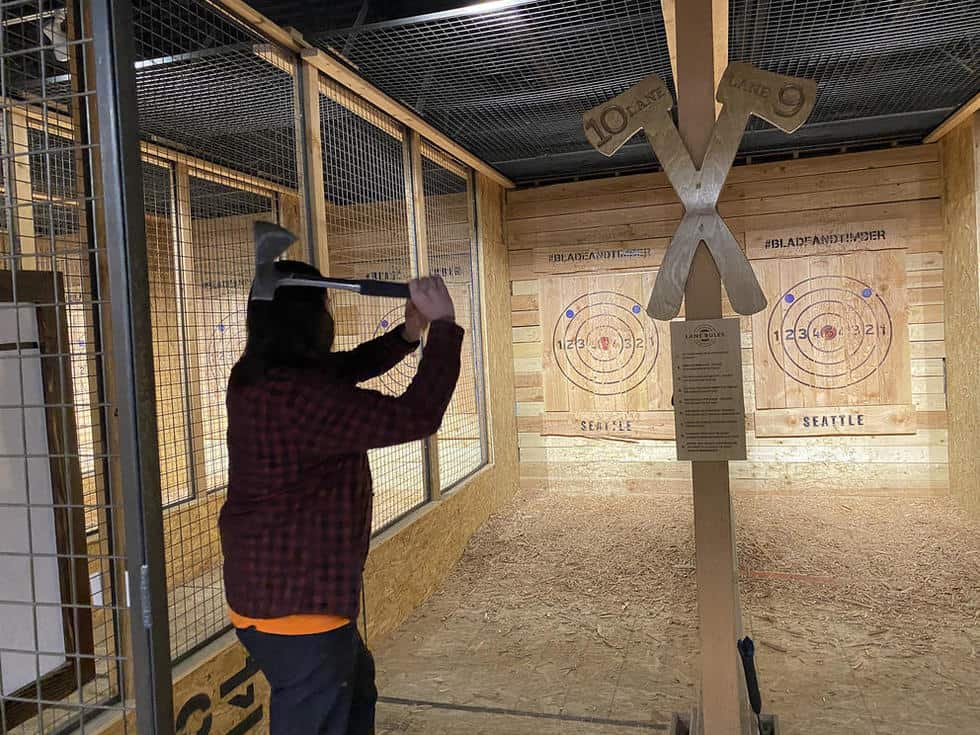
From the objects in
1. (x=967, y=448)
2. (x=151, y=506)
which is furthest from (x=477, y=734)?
(x=967, y=448)

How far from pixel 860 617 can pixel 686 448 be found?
182 centimetres

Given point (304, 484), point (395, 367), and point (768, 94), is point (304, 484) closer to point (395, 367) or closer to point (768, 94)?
point (768, 94)

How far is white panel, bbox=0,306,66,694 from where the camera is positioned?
49.4 inches

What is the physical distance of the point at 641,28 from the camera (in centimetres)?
259

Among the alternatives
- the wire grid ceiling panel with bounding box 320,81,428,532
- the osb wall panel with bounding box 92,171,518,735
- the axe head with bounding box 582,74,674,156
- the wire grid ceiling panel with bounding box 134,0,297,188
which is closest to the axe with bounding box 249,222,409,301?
the axe head with bounding box 582,74,674,156

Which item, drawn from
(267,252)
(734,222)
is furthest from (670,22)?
(734,222)

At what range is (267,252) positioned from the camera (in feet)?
3.87

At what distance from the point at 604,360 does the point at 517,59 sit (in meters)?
2.51

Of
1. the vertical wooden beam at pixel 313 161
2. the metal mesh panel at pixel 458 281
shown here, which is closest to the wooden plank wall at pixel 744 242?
the metal mesh panel at pixel 458 281

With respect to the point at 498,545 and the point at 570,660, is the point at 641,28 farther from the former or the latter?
the point at 498,545

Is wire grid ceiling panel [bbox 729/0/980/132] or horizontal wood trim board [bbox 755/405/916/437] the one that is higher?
wire grid ceiling panel [bbox 729/0/980/132]

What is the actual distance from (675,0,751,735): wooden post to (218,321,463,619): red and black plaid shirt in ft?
2.02

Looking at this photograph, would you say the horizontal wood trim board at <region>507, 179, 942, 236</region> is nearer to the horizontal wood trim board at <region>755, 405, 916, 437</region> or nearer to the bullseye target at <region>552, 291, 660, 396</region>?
the bullseye target at <region>552, 291, 660, 396</region>

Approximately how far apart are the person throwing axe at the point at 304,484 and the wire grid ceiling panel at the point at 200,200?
720 millimetres
